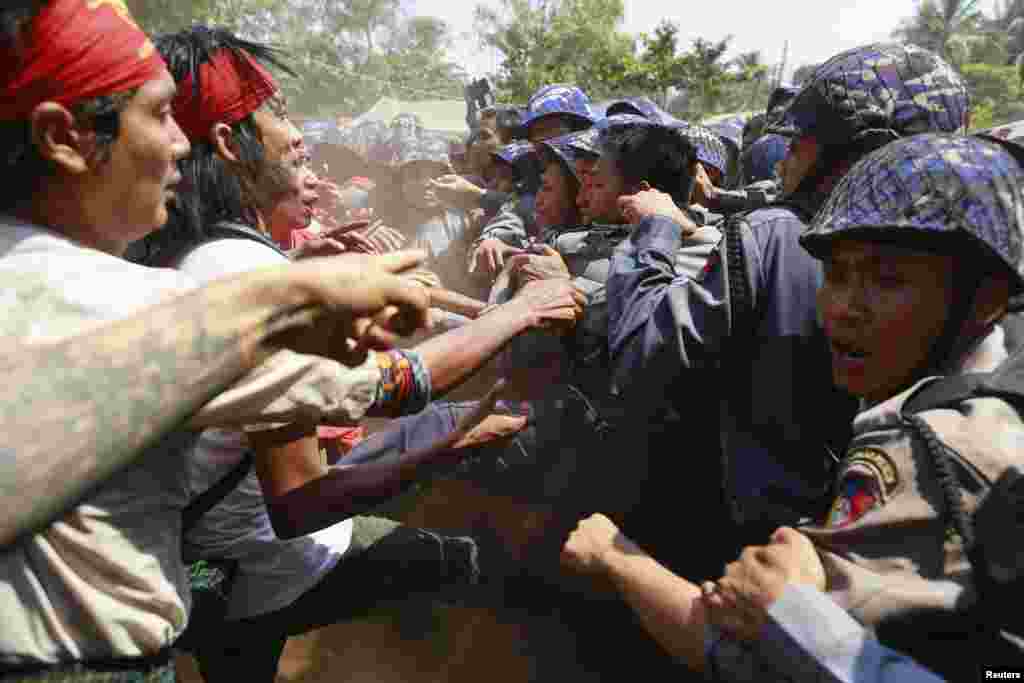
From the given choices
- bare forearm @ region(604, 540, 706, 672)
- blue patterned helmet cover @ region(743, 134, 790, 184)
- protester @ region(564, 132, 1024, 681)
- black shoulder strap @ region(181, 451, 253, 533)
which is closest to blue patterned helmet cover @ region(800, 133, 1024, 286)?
protester @ region(564, 132, 1024, 681)

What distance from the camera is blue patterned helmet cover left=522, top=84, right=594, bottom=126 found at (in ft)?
16.0

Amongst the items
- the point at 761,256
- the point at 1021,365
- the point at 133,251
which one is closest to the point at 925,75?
the point at 761,256

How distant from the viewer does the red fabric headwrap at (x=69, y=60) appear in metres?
1.03

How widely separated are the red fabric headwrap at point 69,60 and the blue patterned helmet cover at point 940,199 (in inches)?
57.7

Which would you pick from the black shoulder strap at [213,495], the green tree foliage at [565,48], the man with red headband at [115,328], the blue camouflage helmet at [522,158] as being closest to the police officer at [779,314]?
the man with red headband at [115,328]

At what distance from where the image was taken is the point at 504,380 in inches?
91.3

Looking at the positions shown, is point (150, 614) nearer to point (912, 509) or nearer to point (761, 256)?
point (912, 509)

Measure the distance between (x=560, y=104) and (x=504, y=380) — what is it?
10.8 feet

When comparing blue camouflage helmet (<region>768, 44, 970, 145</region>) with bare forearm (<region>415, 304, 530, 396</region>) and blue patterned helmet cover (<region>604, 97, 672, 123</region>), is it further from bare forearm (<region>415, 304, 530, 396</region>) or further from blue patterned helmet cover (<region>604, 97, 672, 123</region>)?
blue patterned helmet cover (<region>604, 97, 672, 123</region>)

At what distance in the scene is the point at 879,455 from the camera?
3.65ft

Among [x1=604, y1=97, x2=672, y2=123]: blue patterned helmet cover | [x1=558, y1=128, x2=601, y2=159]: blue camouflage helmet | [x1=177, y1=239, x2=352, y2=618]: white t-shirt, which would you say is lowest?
[x1=177, y1=239, x2=352, y2=618]: white t-shirt

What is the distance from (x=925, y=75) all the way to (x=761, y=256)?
0.82 meters

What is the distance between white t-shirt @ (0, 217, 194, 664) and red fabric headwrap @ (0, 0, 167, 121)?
0.23 m

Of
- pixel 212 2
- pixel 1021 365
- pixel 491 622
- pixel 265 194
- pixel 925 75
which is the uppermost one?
pixel 212 2
